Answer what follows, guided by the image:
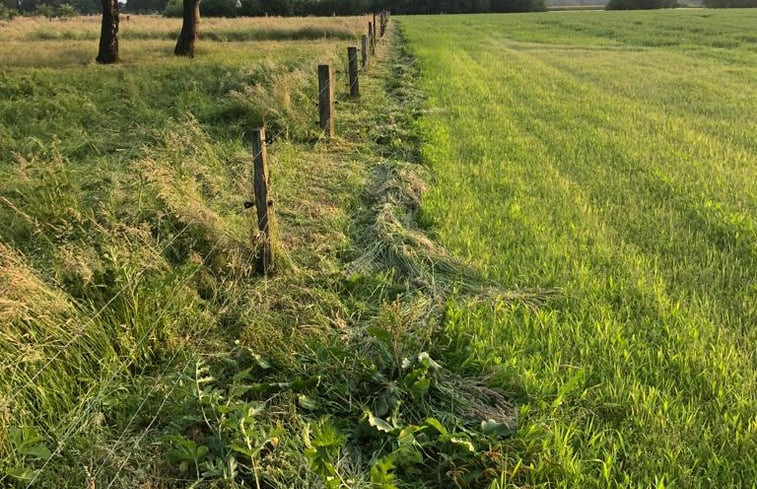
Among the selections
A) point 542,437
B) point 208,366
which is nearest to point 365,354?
point 208,366

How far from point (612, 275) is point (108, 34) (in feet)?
59.8

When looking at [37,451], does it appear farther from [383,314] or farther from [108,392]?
[383,314]

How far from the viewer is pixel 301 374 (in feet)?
11.2

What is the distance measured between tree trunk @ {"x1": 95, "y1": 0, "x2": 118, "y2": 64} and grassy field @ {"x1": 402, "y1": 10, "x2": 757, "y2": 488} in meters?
11.6

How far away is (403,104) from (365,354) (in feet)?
30.3

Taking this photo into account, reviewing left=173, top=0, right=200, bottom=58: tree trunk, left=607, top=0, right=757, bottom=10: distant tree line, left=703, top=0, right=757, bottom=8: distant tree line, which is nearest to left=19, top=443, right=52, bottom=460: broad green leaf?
left=173, top=0, right=200, bottom=58: tree trunk

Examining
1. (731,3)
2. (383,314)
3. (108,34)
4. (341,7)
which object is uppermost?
(731,3)

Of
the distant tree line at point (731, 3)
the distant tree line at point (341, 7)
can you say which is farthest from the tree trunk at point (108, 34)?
the distant tree line at point (731, 3)

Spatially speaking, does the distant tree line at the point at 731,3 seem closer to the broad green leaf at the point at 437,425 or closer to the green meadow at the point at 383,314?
the green meadow at the point at 383,314

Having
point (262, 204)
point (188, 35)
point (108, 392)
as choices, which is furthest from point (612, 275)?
point (188, 35)

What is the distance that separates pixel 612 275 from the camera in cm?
460

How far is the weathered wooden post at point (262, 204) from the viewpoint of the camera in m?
4.36

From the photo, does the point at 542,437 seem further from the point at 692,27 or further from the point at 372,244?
the point at 692,27

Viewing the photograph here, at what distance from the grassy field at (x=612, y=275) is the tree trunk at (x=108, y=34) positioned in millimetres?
11621
